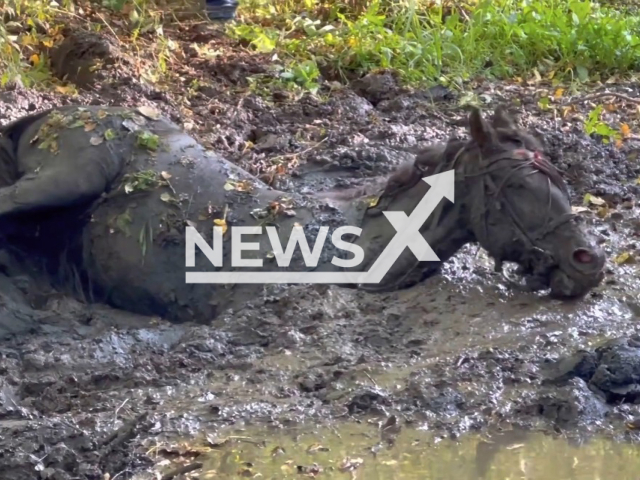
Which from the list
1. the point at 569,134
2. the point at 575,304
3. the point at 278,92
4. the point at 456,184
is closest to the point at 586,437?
the point at 575,304

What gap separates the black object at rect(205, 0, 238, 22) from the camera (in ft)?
29.5

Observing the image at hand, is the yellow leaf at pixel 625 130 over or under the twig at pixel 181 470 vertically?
under

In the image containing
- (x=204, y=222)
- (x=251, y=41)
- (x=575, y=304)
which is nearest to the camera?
(x=575, y=304)

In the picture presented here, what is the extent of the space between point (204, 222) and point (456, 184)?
1.11 meters

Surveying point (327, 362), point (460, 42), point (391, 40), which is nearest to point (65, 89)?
point (391, 40)

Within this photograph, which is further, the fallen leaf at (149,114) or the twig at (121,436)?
the fallen leaf at (149,114)

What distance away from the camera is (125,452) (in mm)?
3414

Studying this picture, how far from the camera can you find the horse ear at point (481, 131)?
4598 mm

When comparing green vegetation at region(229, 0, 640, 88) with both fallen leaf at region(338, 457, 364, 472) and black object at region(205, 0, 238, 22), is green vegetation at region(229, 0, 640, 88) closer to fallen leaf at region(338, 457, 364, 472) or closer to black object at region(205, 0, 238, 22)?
black object at region(205, 0, 238, 22)

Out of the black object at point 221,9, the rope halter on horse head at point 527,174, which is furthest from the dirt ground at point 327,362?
the black object at point 221,9

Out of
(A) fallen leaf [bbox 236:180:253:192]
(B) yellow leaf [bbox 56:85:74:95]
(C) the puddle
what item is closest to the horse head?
(A) fallen leaf [bbox 236:180:253:192]

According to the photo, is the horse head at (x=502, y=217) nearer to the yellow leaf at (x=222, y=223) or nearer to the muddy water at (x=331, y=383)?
the muddy water at (x=331, y=383)

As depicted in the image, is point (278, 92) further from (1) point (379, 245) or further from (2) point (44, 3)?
(1) point (379, 245)

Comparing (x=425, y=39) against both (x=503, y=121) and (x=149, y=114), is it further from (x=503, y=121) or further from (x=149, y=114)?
(x=503, y=121)
